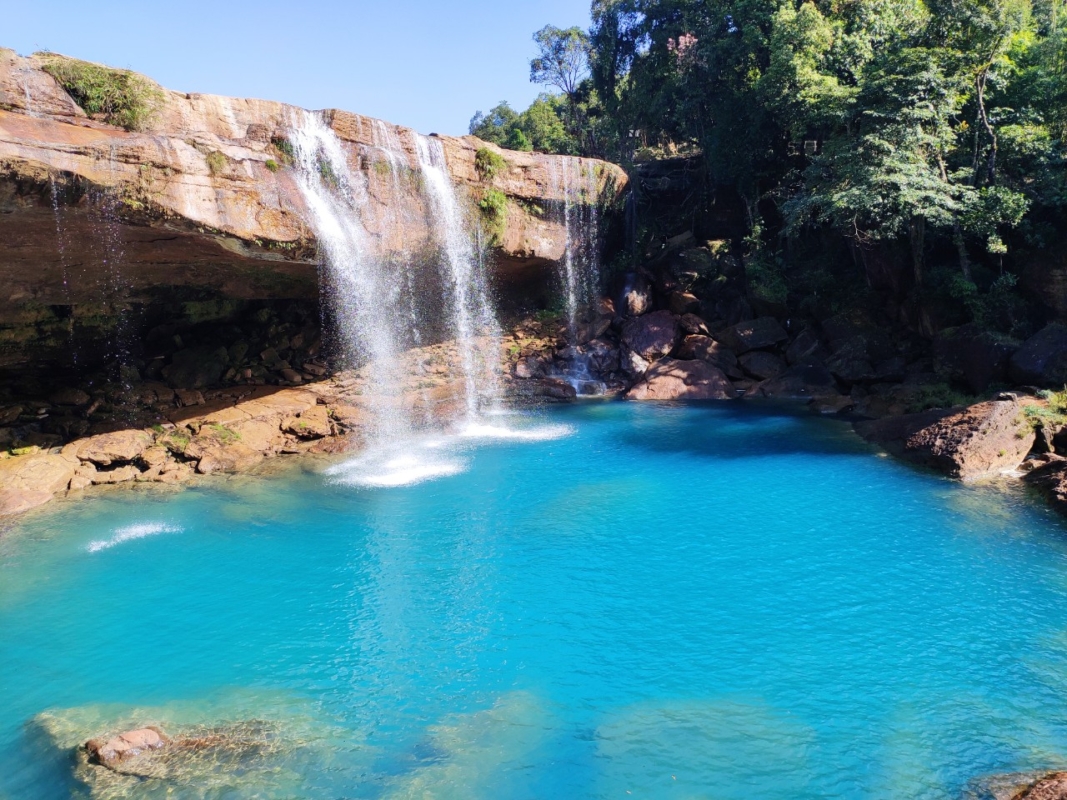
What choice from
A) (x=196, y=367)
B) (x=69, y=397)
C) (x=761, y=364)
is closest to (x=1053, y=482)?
(x=761, y=364)

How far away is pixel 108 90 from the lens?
1417 centimetres

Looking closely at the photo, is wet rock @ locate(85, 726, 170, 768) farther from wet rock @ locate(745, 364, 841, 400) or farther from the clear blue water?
wet rock @ locate(745, 364, 841, 400)

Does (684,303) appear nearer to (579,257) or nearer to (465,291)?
(579,257)

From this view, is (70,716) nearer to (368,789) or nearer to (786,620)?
(368,789)

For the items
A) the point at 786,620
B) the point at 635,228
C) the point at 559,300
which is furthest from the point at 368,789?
the point at 635,228

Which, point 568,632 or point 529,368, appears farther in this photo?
point 529,368

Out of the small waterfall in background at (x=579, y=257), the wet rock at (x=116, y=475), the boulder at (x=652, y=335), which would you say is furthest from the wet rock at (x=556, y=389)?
the wet rock at (x=116, y=475)

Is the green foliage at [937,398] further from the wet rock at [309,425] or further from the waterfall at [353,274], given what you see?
the wet rock at [309,425]

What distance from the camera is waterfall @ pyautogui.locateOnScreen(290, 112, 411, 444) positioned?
17250 millimetres

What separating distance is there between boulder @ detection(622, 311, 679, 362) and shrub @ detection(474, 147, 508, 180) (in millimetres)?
7067

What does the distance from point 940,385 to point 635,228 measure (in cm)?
1299

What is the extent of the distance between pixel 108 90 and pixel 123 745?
13.0m

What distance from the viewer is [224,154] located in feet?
50.0

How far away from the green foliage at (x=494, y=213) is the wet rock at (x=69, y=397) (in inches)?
471
